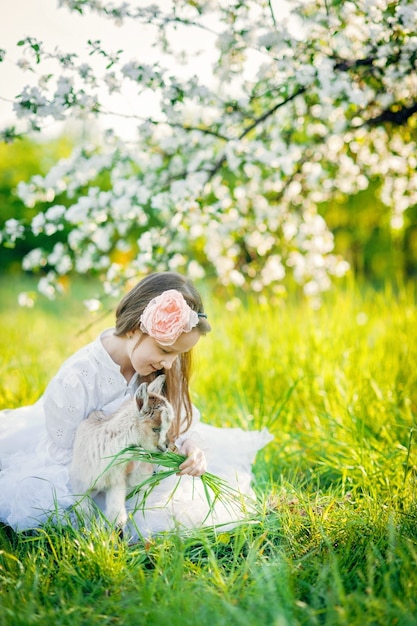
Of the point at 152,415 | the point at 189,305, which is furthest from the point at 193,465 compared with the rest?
the point at 189,305

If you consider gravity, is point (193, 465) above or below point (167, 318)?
below

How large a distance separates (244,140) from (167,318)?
1.84m

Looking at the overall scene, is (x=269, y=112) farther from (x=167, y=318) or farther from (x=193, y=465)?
(x=193, y=465)

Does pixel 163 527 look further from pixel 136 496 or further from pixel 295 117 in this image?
pixel 295 117

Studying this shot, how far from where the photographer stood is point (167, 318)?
7.39ft

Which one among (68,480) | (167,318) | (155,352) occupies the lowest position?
(68,480)

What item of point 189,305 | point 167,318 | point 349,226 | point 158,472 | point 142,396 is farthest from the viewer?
point 349,226

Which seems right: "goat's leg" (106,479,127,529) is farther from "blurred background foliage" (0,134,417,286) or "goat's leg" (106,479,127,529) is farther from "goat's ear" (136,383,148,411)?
"blurred background foliage" (0,134,417,286)

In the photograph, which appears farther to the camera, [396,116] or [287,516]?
[396,116]

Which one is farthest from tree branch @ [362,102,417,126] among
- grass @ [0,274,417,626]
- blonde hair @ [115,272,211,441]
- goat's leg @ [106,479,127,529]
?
goat's leg @ [106,479,127,529]

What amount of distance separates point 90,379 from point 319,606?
1.22 meters

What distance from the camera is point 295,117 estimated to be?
3.77 m

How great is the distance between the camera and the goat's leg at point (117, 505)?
227 centimetres

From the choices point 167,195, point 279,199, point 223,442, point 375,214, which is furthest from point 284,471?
point 375,214
